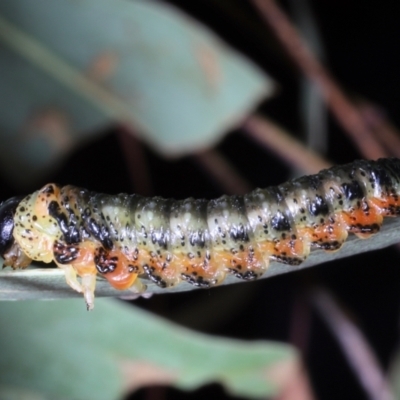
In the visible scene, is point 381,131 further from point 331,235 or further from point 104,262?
point 104,262

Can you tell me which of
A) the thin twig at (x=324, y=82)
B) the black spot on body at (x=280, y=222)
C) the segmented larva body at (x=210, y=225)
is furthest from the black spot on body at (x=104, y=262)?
the thin twig at (x=324, y=82)

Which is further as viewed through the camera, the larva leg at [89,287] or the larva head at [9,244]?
the larva head at [9,244]

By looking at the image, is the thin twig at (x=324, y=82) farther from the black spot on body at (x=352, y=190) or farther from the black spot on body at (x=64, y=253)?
the black spot on body at (x=64, y=253)

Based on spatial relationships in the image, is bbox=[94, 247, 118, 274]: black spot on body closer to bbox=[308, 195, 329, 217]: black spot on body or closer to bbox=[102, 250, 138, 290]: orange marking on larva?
bbox=[102, 250, 138, 290]: orange marking on larva

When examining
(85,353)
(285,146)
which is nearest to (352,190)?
(85,353)

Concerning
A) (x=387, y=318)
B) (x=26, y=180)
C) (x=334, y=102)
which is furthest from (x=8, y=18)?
(x=387, y=318)

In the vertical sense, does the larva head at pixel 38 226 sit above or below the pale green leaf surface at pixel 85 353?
above

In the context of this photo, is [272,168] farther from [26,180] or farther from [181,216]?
[181,216]
